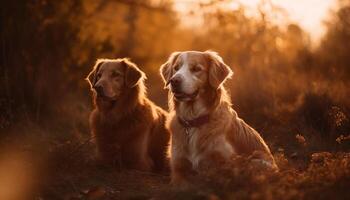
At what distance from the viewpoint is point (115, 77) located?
336 inches

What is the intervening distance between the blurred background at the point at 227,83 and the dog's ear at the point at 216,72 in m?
1.08

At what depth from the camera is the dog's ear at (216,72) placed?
275 inches

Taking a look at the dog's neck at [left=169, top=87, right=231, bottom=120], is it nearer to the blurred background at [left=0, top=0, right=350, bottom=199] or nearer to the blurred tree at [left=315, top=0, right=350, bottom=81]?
the blurred background at [left=0, top=0, right=350, bottom=199]

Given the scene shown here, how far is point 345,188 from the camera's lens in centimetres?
558

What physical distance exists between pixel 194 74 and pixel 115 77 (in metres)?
1.86

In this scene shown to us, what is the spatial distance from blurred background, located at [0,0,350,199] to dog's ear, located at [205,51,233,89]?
1.08 meters

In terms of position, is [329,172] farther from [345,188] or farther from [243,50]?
[243,50]

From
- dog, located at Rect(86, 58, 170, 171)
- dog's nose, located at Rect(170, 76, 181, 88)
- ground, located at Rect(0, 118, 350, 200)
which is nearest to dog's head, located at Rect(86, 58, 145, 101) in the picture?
dog, located at Rect(86, 58, 170, 171)

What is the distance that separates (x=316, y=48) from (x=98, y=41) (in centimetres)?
515

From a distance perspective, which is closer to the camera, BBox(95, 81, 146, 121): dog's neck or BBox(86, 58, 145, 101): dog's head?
BBox(86, 58, 145, 101): dog's head

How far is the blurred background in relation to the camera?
31.7 feet

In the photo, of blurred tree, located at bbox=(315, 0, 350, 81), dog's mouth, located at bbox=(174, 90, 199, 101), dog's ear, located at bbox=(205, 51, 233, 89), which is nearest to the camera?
dog's mouth, located at bbox=(174, 90, 199, 101)

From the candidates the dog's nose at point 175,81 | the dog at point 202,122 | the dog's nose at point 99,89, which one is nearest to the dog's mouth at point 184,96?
the dog at point 202,122

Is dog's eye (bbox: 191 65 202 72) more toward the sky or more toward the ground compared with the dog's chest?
more toward the sky
